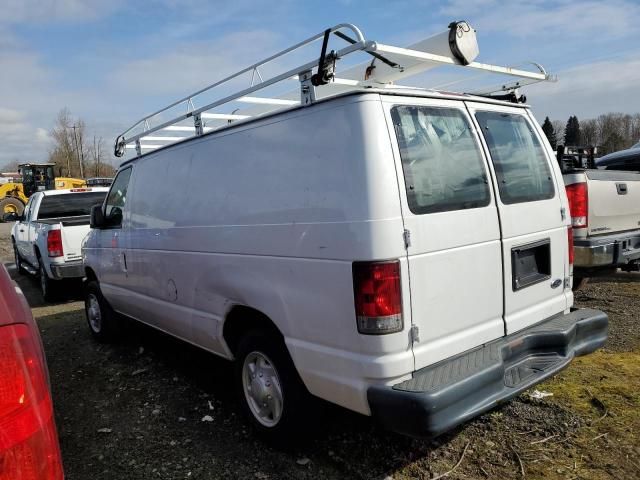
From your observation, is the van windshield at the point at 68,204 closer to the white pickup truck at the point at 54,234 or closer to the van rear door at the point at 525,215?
the white pickup truck at the point at 54,234

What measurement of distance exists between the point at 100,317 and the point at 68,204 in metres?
4.84

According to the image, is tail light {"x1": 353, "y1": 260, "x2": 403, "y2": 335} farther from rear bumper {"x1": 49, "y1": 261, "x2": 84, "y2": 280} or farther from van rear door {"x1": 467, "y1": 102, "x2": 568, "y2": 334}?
rear bumper {"x1": 49, "y1": 261, "x2": 84, "y2": 280}

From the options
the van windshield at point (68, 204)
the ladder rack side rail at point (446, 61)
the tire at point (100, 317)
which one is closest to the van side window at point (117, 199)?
the tire at point (100, 317)

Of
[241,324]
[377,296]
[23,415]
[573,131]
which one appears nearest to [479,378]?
[377,296]

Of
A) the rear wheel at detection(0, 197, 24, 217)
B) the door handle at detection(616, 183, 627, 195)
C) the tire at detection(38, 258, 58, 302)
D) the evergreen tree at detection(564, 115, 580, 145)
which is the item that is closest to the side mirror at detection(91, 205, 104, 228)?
the tire at detection(38, 258, 58, 302)

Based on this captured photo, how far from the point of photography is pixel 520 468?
117 inches

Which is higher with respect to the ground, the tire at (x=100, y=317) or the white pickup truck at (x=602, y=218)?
the white pickup truck at (x=602, y=218)

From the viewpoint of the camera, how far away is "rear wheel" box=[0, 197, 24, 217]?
2745 centimetres

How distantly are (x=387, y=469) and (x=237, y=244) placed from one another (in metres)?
1.66

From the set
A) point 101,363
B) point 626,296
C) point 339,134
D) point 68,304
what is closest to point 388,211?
point 339,134

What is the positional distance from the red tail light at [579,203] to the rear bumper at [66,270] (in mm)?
7060

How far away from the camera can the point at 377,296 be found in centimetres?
254

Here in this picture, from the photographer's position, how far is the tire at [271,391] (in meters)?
3.12

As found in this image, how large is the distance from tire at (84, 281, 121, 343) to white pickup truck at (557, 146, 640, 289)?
5137mm
